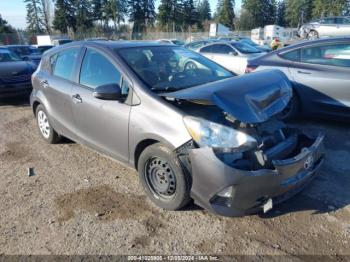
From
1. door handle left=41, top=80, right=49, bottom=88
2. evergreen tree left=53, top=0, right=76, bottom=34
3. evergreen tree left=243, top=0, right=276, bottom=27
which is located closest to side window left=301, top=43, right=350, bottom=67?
door handle left=41, top=80, right=49, bottom=88

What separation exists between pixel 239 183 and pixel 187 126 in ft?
2.31

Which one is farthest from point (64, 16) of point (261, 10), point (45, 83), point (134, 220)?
point (134, 220)

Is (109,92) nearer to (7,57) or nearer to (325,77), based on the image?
(325,77)

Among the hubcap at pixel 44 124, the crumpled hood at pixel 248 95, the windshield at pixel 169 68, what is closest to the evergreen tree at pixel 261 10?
the hubcap at pixel 44 124

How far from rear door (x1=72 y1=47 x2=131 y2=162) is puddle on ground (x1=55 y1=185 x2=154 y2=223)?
0.45 meters

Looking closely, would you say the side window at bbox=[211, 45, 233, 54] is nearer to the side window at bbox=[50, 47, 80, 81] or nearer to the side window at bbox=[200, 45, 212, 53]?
the side window at bbox=[200, 45, 212, 53]

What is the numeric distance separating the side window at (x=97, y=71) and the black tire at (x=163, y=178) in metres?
0.99

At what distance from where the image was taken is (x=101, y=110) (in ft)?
13.6

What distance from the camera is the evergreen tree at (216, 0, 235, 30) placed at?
82750 millimetres

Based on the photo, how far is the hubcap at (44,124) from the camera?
5683 millimetres

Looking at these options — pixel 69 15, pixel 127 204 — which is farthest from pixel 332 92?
pixel 69 15

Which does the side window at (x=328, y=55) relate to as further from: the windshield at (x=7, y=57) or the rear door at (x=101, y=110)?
the windshield at (x=7, y=57)

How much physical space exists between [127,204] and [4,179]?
1912 millimetres

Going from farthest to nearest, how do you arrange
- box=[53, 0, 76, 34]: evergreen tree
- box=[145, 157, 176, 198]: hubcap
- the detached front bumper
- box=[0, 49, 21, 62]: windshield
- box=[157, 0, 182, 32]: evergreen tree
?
box=[157, 0, 182, 32]: evergreen tree
box=[53, 0, 76, 34]: evergreen tree
box=[0, 49, 21, 62]: windshield
box=[145, 157, 176, 198]: hubcap
the detached front bumper
